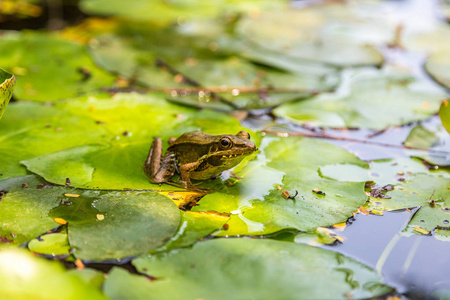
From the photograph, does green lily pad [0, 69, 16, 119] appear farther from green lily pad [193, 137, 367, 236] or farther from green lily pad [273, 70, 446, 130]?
green lily pad [273, 70, 446, 130]

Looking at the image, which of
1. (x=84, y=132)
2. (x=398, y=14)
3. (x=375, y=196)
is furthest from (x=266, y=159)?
(x=398, y=14)

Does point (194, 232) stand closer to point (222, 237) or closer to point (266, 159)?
point (222, 237)

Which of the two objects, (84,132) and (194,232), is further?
(84,132)

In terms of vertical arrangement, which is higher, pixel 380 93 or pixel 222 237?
pixel 380 93

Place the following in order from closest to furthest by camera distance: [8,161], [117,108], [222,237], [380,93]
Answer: [222,237]
[8,161]
[117,108]
[380,93]

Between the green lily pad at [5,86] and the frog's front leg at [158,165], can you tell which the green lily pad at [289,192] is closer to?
the frog's front leg at [158,165]

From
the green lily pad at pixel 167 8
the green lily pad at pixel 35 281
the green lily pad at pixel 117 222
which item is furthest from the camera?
the green lily pad at pixel 167 8

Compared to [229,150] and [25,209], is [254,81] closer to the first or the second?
[229,150]

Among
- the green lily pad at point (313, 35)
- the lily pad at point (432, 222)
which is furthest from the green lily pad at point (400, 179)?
the green lily pad at point (313, 35)
